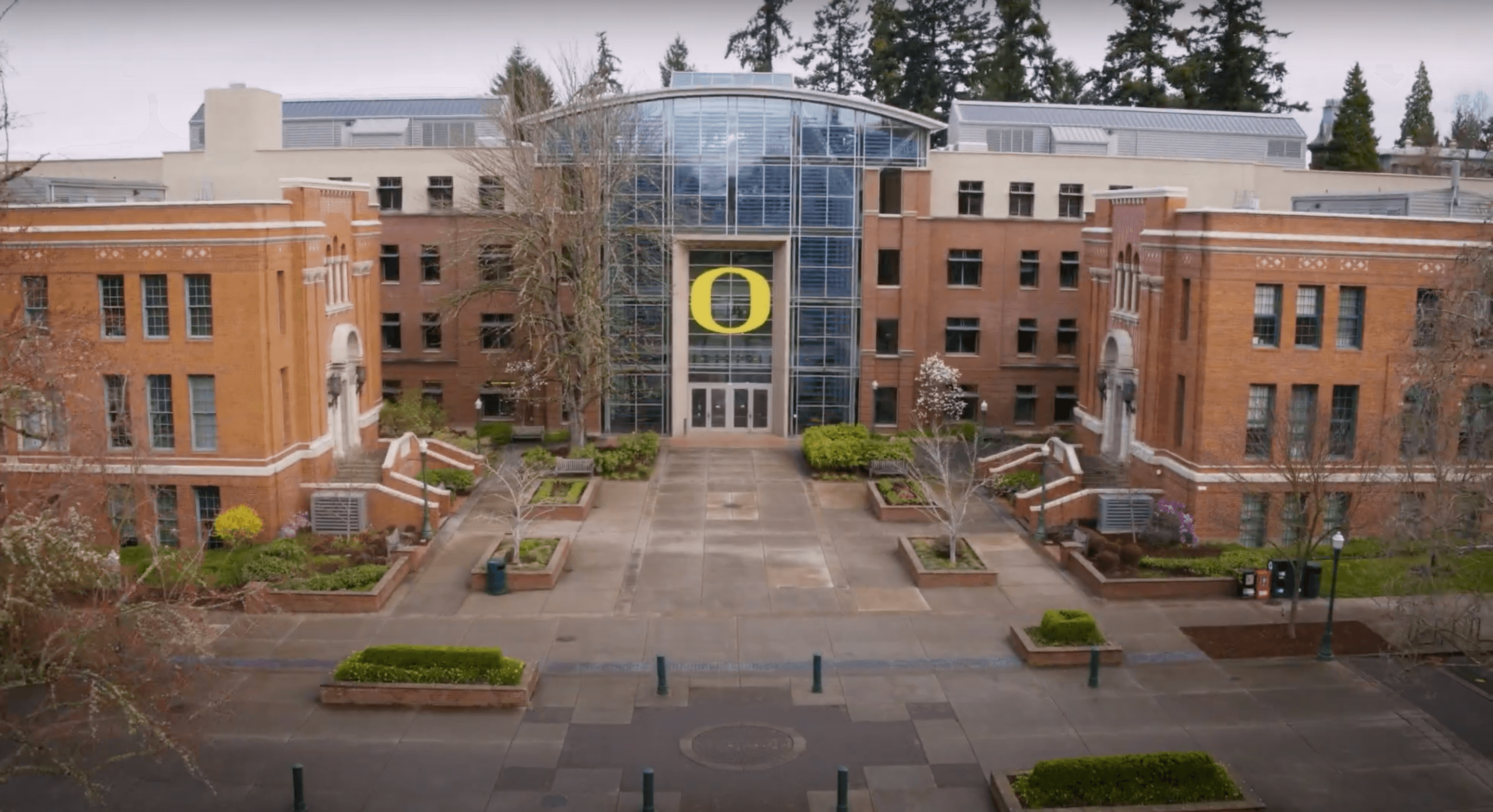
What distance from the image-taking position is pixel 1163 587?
32094 mm

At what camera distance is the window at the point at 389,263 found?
54.2 metres

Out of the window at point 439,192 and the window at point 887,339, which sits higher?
the window at point 439,192

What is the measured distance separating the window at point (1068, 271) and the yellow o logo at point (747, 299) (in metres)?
12.1

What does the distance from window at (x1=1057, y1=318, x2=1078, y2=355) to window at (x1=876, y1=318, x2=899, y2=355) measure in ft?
23.3

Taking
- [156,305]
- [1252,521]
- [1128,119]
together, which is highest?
[1128,119]

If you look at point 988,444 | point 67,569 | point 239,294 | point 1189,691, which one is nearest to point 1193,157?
point 988,444

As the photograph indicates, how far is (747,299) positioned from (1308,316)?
23.6 metres

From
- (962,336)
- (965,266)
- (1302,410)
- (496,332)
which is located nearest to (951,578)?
(1302,410)

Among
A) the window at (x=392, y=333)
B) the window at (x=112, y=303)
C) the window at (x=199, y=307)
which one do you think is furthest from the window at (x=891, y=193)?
the window at (x=112, y=303)

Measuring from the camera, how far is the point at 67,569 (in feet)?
54.1

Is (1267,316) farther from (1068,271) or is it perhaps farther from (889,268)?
(889,268)

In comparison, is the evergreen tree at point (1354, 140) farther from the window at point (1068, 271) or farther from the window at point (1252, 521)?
the window at point (1252, 521)

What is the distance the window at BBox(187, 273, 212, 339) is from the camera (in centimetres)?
3453

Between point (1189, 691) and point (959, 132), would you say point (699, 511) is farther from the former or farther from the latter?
point (959, 132)
